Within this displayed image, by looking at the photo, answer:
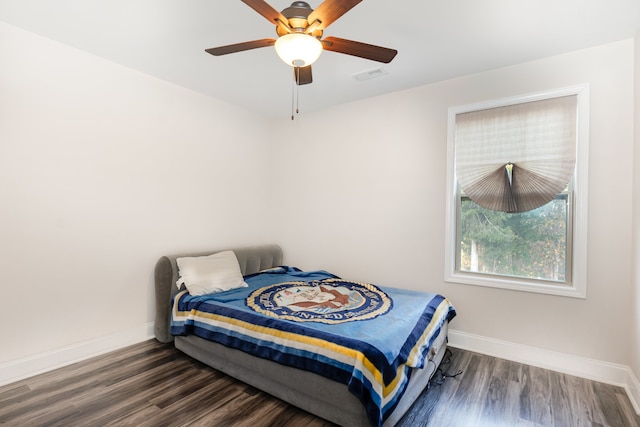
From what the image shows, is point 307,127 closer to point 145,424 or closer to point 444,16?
point 444,16

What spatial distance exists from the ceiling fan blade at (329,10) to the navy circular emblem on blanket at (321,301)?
190 centimetres

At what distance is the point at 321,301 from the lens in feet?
9.17

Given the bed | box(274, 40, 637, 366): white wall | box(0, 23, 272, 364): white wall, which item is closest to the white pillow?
the bed

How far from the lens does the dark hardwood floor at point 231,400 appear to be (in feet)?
6.55

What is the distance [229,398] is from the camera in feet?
7.32

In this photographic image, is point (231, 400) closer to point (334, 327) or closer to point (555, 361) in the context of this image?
point (334, 327)

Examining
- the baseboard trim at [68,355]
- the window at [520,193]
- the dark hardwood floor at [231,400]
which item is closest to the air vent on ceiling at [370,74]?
the window at [520,193]

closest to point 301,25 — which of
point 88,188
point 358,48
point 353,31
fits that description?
point 358,48

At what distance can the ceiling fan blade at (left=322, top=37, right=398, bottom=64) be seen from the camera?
1836 millimetres

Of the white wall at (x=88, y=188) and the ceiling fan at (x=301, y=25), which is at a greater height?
the ceiling fan at (x=301, y=25)

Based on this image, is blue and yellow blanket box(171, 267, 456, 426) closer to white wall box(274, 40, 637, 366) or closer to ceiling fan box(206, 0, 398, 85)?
white wall box(274, 40, 637, 366)

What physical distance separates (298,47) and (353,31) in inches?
36.5

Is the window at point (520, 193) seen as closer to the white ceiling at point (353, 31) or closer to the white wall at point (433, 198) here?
the white wall at point (433, 198)

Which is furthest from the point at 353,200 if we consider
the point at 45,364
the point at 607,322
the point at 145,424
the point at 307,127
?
the point at 45,364
